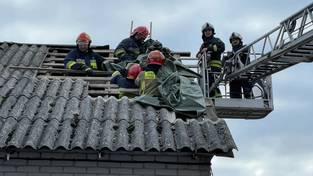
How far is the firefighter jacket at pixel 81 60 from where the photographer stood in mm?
8547

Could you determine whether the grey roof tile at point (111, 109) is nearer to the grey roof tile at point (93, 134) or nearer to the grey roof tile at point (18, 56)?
the grey roof tile at point (93, 134)

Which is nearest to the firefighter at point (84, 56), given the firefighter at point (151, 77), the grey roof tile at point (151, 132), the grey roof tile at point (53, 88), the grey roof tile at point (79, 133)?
the grey roof tile at point (53, 88)

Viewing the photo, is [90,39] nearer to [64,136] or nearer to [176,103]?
[176,103]

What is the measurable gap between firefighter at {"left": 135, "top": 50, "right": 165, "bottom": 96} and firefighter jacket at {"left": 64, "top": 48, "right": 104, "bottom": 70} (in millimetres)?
1686

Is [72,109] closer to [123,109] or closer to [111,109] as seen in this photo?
[111,109]

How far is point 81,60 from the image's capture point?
8945mm

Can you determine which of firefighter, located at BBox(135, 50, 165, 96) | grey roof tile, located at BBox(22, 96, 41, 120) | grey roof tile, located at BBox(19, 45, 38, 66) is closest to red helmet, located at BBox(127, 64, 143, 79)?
firefighter, located at BBox(135, 50, 165, 96)

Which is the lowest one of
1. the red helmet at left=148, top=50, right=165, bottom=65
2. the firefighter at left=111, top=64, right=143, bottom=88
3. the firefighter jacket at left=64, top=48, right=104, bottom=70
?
the firefighter at left=111, top=64, right=143, bottom=88

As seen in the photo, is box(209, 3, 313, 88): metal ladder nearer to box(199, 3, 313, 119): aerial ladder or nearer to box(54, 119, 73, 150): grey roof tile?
box(199, 3, 313, 119): aerial ladder

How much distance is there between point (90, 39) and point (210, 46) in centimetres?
285

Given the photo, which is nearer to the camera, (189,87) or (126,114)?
(126,114)

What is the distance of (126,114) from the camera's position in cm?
604

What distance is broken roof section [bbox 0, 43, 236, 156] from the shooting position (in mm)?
5145

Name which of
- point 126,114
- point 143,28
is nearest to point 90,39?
point 143,28
